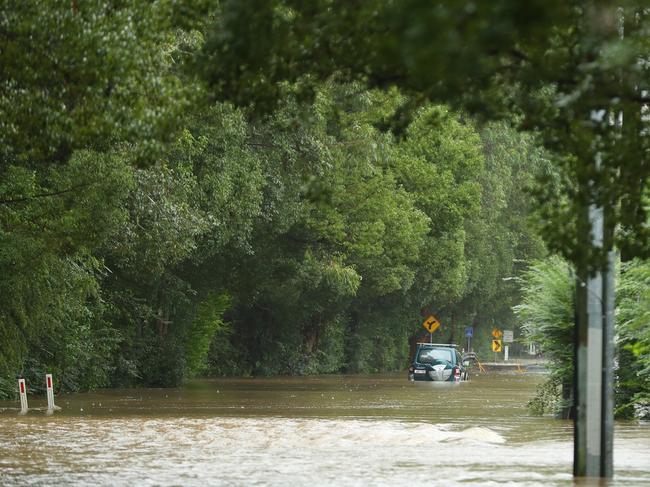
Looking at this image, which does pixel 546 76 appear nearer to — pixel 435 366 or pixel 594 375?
pixel 594 375

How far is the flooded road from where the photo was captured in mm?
16344

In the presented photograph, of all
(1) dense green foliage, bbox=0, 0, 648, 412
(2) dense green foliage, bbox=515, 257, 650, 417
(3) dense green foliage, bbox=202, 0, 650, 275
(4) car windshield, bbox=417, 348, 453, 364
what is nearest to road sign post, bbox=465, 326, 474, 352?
(1) dense green foliage, bbox=0, 0, 648, 412

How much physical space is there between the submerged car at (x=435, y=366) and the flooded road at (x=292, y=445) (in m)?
18.0

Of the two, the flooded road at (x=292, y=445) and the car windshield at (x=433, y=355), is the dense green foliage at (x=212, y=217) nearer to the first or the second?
the flooded road at (x=292, y=445)

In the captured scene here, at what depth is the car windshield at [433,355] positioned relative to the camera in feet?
189

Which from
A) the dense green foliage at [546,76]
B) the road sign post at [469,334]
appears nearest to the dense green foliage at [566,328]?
the dense green foliage at [546,76]

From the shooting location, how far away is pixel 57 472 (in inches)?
676

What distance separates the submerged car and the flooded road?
1804 centimetres

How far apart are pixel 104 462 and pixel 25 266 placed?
11.6m

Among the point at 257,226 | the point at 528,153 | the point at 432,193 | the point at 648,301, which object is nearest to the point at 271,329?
the point at 432,193

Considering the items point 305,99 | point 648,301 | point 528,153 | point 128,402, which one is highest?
point 528,153

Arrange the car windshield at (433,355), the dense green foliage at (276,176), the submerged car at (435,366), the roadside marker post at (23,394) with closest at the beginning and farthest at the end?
the dense green foliage at (276,176)
the roadside marker post at (23,394)
the submerged car at (435,366)
the car windshield at (433,355)

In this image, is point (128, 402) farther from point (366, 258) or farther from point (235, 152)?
point (366, 258)

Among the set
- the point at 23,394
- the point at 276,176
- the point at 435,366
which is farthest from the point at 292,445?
the point at 435,366
